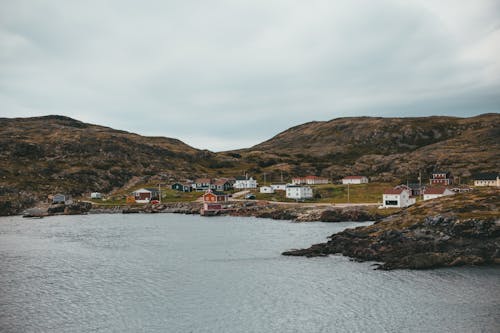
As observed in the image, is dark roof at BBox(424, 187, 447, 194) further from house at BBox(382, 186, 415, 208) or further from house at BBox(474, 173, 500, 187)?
house at BBox(474, 173, 500, 187)

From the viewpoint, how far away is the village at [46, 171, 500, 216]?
417 feet

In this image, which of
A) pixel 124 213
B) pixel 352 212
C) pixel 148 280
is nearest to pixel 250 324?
pixel 148 280

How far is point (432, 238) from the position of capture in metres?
72.1

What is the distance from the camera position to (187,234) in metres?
105

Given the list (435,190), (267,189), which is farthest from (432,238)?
(267,189)

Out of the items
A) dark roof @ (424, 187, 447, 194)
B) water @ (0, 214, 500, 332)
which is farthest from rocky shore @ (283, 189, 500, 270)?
dark roof @ (424, 187, 447, 194)

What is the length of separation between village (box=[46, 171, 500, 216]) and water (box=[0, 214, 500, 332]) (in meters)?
51.6

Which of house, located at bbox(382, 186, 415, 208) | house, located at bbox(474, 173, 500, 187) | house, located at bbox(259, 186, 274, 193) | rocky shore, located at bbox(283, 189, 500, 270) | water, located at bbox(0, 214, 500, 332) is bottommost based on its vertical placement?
water, located at bbox(0, 214, 500, 332)

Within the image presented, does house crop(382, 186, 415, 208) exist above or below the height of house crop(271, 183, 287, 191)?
below

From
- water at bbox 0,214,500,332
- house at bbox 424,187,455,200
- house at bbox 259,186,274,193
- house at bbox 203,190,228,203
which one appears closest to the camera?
water at bbox 0,214,500,332

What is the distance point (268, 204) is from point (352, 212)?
3690cm

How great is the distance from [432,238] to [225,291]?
37.1 meters

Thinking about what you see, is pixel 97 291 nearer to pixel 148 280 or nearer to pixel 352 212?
pixel 148 280

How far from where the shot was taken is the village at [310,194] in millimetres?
127250
